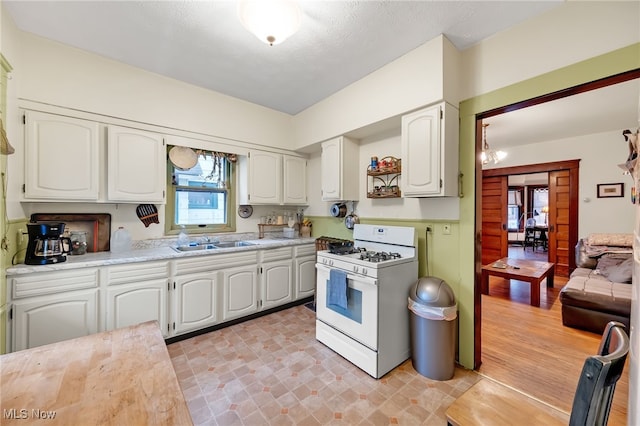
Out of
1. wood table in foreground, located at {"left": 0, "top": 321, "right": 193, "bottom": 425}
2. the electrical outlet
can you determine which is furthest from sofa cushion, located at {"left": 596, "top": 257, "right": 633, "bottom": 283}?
the electrical outlet

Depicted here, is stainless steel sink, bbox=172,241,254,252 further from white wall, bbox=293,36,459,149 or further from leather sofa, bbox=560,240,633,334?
leather sofa, bbox=560,240,633,334

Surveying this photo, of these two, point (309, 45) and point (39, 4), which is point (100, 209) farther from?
point (309, 45)

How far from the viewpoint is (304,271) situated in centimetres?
343

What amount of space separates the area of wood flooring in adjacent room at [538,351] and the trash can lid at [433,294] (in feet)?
2.34

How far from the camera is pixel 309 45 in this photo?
213 cm

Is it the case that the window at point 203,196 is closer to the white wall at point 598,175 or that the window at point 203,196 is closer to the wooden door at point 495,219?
the wooden door at point 495,219

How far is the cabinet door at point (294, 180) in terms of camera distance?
3.65 metres

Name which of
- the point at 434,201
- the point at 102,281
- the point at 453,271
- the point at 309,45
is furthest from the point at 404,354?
the point at 309,45

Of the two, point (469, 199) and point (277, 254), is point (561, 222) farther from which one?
point (277, 254)

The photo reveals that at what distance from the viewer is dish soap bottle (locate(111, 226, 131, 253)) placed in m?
2.53

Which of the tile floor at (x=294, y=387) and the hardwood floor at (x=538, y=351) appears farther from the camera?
the hardwood floor at (x=538, y=351)

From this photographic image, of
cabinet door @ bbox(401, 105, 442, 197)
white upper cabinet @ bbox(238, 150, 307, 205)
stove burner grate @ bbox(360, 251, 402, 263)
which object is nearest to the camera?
cabinet door @ bbox(401, 105, 442, 197)

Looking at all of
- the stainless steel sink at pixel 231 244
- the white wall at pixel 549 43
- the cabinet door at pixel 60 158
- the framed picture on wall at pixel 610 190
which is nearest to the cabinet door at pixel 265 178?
the stainless steel sink at pixel 231 244

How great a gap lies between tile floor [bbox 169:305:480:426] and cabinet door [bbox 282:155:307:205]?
6.14ft
